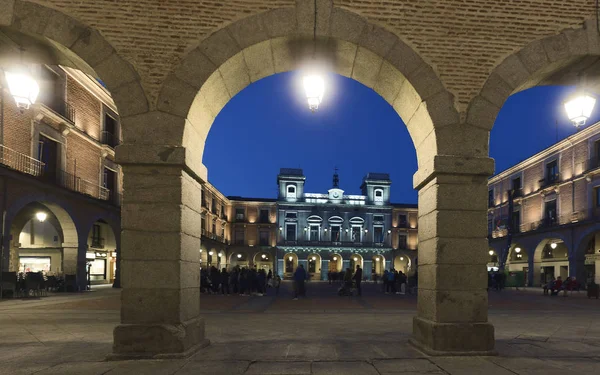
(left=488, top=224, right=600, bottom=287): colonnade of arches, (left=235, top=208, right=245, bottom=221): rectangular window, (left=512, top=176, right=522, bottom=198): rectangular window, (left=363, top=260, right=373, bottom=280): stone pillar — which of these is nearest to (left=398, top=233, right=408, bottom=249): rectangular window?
(left=363, top=260, right=373, bottom=280): stone pillar

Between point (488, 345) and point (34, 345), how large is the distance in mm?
6693

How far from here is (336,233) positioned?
197 feet

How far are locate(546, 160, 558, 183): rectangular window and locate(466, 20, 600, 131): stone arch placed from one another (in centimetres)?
2962

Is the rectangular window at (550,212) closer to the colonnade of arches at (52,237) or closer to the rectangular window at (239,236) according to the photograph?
the colonnade of arches at (52,237)

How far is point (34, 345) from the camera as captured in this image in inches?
277

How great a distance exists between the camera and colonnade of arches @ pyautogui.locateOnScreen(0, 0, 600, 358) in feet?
19.6

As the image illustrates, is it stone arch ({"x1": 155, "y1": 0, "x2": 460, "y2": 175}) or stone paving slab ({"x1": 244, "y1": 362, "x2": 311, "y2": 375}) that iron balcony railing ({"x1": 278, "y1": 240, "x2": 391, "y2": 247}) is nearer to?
stone arch ({"x1": 155, "y1": 0, "x2": 460, "y2": 175})

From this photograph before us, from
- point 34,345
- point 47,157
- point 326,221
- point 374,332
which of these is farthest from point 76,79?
point 326,221

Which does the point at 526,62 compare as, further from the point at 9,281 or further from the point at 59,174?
the point at 59,174

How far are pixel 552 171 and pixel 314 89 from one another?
108ft

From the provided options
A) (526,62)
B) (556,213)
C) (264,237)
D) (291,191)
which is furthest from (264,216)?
(526,62)

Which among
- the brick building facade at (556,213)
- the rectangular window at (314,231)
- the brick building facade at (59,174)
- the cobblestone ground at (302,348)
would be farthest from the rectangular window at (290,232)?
the cobblestone ground at (302,348)

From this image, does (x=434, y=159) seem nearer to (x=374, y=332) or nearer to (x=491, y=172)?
(x=491, y=172)

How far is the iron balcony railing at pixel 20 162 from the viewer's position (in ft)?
56.6
